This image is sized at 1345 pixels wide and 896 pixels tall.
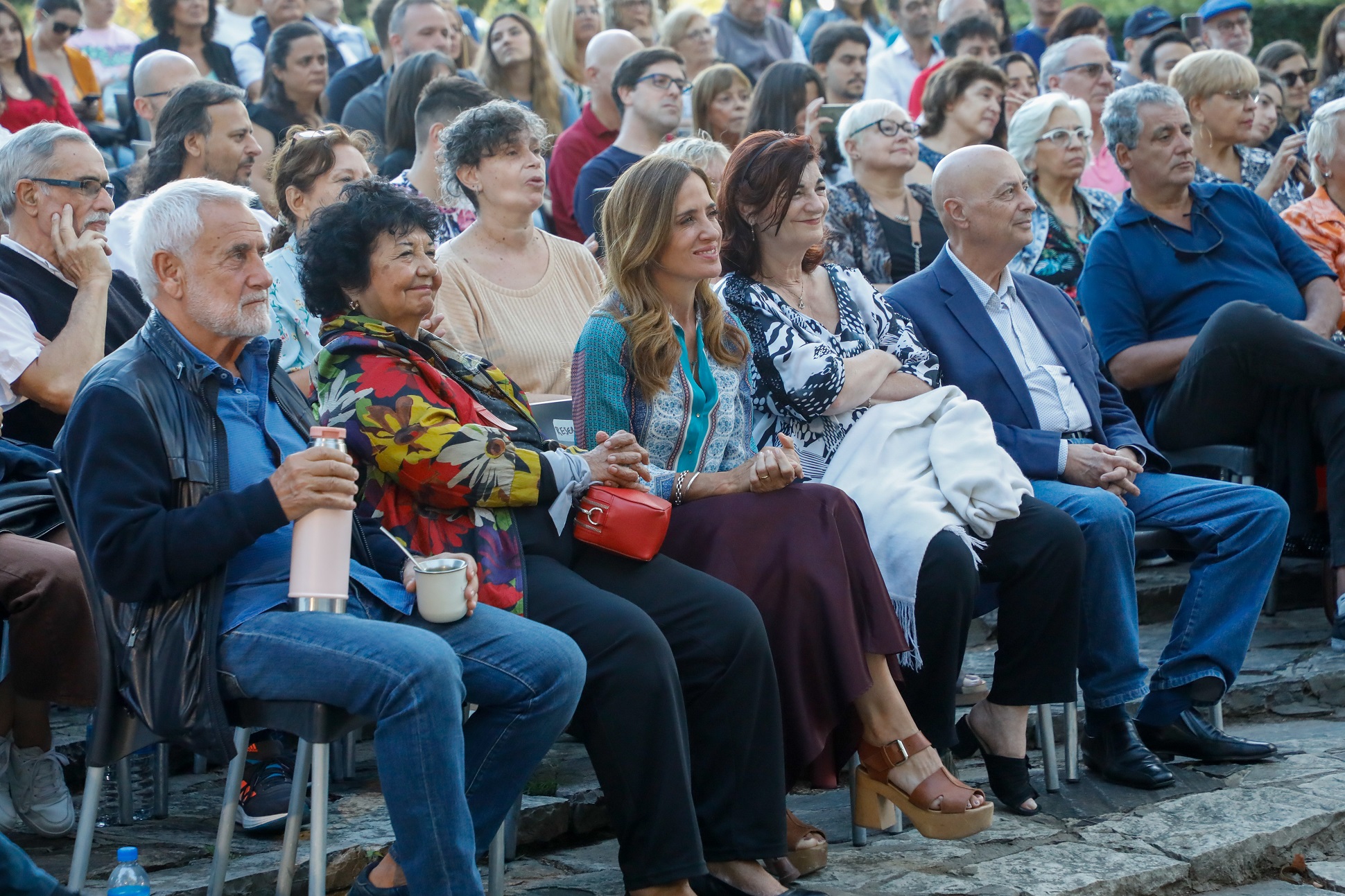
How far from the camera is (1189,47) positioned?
8.49m

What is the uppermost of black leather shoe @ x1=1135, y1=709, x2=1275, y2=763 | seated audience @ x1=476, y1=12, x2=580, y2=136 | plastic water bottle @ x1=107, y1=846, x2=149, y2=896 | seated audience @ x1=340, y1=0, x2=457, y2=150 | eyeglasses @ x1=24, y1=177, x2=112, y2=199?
seated audience @ x1=340, y1=0, x2=457, y2=150

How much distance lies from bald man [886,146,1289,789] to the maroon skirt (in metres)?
0.86

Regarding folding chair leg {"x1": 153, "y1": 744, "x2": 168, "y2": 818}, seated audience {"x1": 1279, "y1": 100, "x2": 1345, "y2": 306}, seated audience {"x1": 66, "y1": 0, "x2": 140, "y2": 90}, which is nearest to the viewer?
folding chair leg {"x1": 153, "y1": 744, "x2": 168, "y2": 818}

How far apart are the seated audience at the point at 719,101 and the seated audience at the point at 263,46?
2.00 metres

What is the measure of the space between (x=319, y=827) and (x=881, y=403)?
1.90 metres

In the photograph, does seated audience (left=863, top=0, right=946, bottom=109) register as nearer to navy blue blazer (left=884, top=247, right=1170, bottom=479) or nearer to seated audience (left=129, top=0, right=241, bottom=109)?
seated audience (left=129, top=0, right=241, bottom=109)

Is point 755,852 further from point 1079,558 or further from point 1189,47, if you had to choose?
point 1189,47

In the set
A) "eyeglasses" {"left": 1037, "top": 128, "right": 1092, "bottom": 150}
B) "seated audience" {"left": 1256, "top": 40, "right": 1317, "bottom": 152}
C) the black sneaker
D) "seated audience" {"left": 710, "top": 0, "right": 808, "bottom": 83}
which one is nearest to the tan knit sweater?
the black sneaker

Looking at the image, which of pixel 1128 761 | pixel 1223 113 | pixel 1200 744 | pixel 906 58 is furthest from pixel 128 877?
pixel 906 58

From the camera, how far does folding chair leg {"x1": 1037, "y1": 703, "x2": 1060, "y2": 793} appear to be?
3822 mm

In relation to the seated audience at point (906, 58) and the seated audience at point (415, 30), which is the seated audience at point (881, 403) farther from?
the seated audience at point (906, 58)

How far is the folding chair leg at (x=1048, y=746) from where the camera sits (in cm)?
382

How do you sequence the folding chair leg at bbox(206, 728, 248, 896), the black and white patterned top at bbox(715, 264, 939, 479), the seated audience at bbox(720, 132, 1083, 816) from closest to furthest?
the folding chair leg at bbox(206, 728, 248, 896) < the seated audience at bbox(720, 132, 1083, 816) < the black and white patterned top at bbox(715, 264, 939, 479)

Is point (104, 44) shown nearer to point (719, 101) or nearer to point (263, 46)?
point (263, 46)
